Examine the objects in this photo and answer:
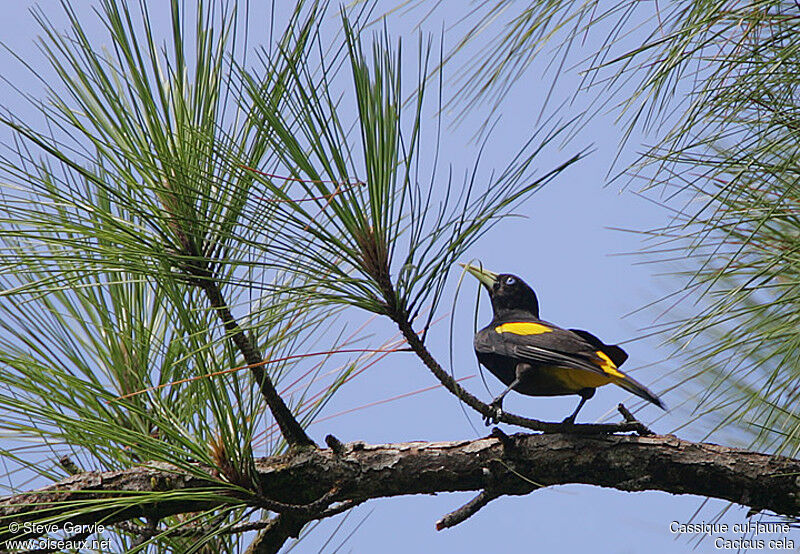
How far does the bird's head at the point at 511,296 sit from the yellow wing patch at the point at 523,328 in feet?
0.69

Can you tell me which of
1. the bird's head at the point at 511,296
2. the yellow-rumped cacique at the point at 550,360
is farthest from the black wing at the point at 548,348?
the bird's head at the point at 511,296

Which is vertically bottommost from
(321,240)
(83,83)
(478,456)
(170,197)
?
(478,456)

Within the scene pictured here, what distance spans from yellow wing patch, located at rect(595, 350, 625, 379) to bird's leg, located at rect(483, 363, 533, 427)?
0.10 meters

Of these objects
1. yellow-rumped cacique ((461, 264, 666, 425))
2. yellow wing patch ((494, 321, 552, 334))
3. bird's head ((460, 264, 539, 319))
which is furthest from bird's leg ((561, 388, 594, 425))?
bird's head ((460, 264, 539, 319))

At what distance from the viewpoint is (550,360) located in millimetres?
1235

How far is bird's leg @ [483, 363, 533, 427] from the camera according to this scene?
3.61 ft

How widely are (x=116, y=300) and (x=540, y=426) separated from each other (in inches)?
25.4

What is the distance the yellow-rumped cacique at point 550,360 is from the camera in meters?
1.21

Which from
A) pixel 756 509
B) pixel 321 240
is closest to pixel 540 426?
pixel 756 509

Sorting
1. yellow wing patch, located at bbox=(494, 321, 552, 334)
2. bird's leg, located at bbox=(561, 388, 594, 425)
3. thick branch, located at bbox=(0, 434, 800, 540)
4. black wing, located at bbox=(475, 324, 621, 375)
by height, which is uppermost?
yellow wing patch, located at bbox=(494, 321, 552, 334)

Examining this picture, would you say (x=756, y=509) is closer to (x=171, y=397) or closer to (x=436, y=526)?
(x=436, y=526)

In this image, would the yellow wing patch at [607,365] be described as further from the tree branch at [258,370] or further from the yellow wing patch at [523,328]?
the tree branch at [258,370]

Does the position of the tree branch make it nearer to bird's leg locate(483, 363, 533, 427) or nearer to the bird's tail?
bird's leg locate(483, 363, 533, 427)

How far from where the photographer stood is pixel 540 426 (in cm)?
114
